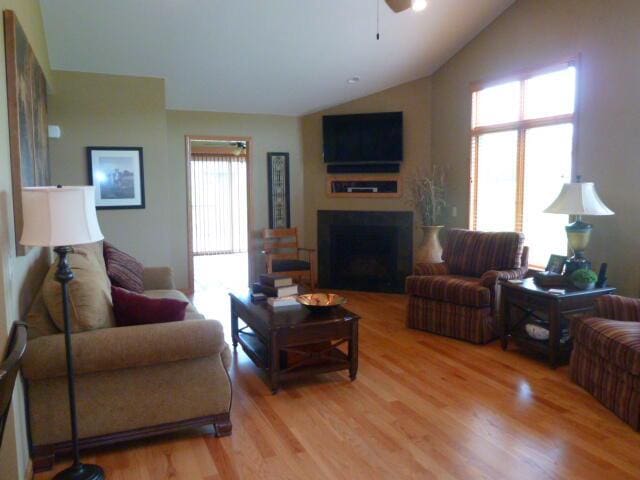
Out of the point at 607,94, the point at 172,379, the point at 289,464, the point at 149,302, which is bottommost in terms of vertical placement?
the point at 289,464

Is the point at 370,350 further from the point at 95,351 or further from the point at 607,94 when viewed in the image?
the point at 607,94

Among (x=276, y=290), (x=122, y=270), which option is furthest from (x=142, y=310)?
(x=276, y=290)

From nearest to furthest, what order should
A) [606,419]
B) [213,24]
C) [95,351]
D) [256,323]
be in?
1. [95,351]
2. [606,419]
3. [256,323]
4. [213,24]

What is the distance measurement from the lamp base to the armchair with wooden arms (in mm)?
3995

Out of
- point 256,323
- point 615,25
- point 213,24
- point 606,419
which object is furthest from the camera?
point 213,24

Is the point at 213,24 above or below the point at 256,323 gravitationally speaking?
above

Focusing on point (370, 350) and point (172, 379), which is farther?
point (370, 350)

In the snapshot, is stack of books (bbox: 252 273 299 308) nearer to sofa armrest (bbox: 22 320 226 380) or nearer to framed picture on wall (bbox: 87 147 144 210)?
sofa armrest (bbox: 22 320 226 380)

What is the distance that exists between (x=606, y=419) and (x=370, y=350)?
1834 mm

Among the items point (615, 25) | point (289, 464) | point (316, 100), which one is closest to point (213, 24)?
point (316, 100)

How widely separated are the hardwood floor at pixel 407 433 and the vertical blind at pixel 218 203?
6863 millimetres

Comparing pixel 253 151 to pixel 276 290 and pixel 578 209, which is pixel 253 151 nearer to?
pixel 276 290

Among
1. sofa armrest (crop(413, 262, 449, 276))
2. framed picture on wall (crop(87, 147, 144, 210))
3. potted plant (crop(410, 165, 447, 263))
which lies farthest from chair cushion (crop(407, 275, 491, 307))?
framed picture on wall (crop(87, 147, 144, 210))

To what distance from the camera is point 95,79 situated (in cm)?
516
